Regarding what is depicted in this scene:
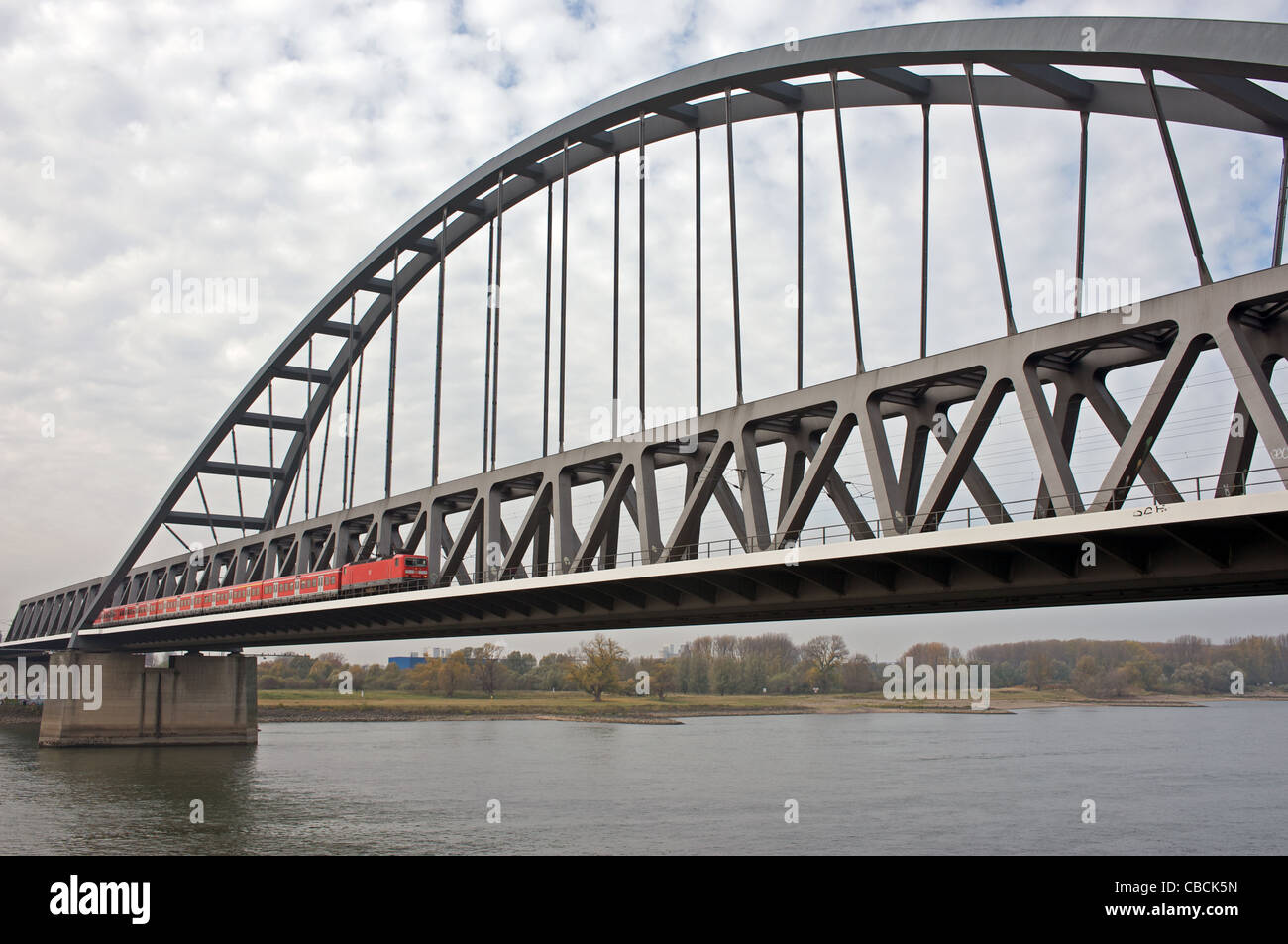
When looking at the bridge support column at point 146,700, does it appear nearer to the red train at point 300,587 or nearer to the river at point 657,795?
the river at point 657,795

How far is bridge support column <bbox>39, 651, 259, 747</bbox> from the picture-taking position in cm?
6550

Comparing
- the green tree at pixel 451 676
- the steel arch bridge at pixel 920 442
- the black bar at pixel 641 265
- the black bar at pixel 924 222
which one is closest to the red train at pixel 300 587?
the steel arch bridge at pixel 920 442

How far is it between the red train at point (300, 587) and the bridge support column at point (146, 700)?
445 centimetres

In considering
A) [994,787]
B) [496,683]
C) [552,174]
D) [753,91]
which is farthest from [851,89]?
[496,683]

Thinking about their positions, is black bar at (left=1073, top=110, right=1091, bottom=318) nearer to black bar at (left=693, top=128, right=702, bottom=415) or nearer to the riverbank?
black bar at (left=693, top=128, right=702, bottom=415)

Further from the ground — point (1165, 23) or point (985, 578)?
point (1165, 23)

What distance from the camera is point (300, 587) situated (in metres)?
46.5

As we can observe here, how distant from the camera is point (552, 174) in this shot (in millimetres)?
47344

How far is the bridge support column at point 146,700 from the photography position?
6550cm

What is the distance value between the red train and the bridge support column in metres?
4.45

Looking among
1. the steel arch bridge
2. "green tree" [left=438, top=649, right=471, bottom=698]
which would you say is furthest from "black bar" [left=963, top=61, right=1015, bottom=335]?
"green tree" [left=438, top=649, right=471, bottom=698]
